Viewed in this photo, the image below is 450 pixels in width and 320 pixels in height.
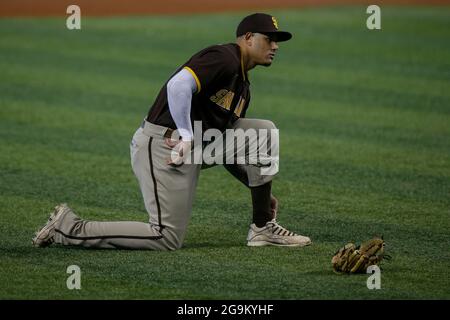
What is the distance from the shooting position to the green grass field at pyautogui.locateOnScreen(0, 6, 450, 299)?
5.71 meters

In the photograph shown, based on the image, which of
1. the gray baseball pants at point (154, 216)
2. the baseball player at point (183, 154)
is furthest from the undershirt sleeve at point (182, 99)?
the gray baseball pants at point (154, 216)

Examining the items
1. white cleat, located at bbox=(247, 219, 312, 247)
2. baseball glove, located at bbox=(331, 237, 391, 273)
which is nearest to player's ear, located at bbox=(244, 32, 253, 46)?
white cleat, located at bbox=(247, 219, 312, 247)

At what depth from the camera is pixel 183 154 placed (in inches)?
243

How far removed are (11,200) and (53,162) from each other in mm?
1505

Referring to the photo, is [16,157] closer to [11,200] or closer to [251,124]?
[11,200]

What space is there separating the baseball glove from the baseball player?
0.74m

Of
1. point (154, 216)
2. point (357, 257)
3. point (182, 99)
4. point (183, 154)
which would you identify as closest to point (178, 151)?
point (183, 154)

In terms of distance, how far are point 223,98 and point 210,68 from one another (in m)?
0.28

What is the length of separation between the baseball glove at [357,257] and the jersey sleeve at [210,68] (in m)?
1.29

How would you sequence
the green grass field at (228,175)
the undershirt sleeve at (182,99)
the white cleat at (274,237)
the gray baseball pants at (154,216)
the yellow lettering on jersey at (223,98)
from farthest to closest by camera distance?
the white cleat at (274,237)
the yellow lettering on jersey at (223,98)
the gray baseball pants at (154,216)
the undershirt sleeve at (182,99)
the green grass field at (228,175)

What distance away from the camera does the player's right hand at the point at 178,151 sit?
6.17m

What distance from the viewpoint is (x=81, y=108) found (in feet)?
39.2

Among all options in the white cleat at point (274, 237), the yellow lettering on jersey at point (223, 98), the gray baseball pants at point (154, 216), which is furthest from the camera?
the white cleat at point (274, 237)

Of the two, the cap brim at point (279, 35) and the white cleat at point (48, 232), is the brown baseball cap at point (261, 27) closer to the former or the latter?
the cap brim at point (279, 35)
